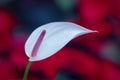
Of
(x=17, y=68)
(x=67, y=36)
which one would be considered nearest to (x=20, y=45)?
(x=17, y=68)

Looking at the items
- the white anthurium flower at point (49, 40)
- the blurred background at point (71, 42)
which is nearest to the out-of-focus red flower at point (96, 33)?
the blurred background at point (71, 42)

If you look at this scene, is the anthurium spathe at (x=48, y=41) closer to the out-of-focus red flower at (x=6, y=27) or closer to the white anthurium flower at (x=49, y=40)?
the white anthurium flower at (x=49, y=40)

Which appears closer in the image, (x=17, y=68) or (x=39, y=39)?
(x=39, y=39)

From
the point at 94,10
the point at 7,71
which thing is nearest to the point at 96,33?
the point at 94,10

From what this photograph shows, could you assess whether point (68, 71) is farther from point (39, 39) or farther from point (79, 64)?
point (39, 39)

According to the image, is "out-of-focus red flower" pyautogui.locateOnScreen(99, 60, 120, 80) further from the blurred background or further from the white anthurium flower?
the white anthurium flower

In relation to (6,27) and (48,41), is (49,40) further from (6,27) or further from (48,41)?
(6,27)
